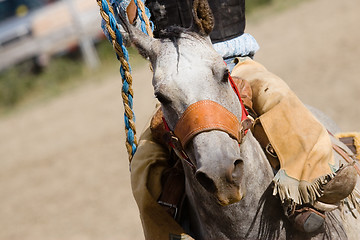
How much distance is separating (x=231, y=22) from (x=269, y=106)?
2.95ft

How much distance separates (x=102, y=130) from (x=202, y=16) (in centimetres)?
772

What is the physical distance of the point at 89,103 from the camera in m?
11.9

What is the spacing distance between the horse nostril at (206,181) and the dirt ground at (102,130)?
4083 millimetres

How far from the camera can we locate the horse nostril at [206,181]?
7.69 ft

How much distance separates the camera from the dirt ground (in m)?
7.22

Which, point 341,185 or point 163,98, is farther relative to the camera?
point 341,185

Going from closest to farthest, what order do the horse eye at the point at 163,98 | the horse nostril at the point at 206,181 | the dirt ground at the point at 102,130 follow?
the horse nostril at the point at 206,181
the horse eye at the point at 163,98
the dirt ground at the point at 102,130

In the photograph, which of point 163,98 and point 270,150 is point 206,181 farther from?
point 270,150

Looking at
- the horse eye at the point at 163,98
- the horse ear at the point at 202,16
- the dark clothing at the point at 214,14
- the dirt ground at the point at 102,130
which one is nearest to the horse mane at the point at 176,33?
the horse ear at the point at 202,16

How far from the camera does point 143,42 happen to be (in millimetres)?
2715

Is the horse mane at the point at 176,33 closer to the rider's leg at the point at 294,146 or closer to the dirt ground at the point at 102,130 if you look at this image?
the rider's leg at the point at 294,146

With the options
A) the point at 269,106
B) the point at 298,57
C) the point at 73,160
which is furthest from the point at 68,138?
the point at 269,106

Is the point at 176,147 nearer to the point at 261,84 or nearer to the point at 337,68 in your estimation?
the point at 261,84

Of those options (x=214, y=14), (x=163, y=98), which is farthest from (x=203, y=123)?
(x=214, y=14)
